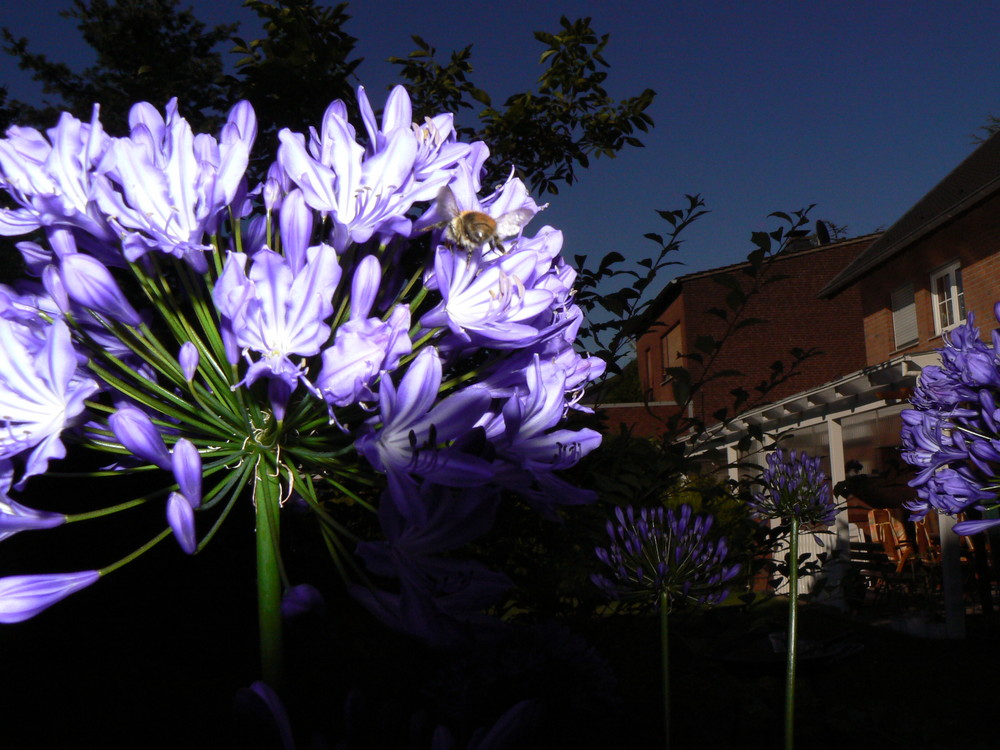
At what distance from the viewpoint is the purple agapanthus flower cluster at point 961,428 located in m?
2.93

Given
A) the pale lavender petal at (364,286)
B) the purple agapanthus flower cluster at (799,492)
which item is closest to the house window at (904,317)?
the purple agapanthus flower cluster at (799,492)

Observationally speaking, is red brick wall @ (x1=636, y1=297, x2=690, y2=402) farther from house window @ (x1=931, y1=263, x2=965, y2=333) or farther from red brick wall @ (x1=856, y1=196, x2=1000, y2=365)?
house window @ (x1=931, y1=263, x2=965, y2=333)

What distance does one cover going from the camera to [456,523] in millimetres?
1095

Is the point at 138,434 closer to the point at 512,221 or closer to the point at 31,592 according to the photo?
the point at 31,592

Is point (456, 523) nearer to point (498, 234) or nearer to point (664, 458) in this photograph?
point (498, 234)

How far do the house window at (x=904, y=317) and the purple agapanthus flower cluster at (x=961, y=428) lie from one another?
17.2m

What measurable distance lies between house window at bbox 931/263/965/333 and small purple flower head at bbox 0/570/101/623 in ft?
63.1

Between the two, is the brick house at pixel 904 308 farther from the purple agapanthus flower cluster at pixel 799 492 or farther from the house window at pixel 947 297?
the purple agapanthus flower cluster at pixel 799 492

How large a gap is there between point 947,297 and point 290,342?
19952 mm

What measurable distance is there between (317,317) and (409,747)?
1.84 ft

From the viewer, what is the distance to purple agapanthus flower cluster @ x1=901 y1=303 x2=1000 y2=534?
9.62ft

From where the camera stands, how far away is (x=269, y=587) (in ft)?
3.59

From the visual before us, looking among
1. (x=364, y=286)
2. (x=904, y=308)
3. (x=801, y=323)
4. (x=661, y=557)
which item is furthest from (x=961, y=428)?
(x=801, y=323)

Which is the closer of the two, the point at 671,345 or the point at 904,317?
the point at 904,317
